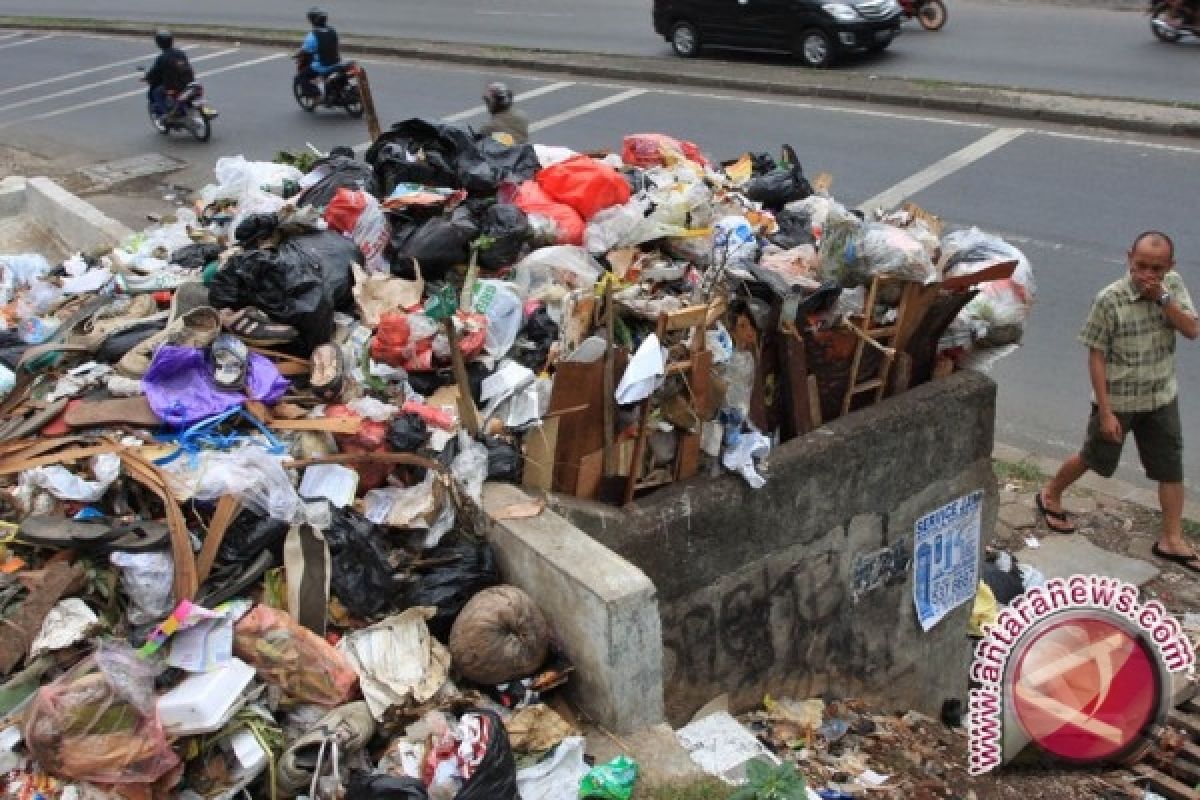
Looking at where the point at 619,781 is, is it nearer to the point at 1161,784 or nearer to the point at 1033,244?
the point at 1161,784

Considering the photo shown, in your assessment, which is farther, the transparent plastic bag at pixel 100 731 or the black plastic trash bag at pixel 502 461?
the black plastic trash bag at pixel 502 461

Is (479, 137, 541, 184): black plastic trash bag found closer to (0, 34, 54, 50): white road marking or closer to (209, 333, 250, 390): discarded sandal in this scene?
(209, 333, 250, 390): discarded sandal

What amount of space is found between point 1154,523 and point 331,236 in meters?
4.79

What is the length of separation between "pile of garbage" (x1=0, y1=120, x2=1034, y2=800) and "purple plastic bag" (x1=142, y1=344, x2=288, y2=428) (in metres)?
0.01

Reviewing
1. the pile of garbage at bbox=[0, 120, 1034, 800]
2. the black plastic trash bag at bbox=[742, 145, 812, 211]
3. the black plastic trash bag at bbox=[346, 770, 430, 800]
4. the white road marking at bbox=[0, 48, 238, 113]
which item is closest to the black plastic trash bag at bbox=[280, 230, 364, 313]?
the pile of garbage at bbox=[0, 120, 1034, 800]

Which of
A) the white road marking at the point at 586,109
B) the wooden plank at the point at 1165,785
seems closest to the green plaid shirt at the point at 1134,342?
the wooden plank at the point at 1165,785

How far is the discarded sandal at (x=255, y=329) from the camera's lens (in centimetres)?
475

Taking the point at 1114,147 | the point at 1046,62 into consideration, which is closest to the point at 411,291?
the point at 1114,147

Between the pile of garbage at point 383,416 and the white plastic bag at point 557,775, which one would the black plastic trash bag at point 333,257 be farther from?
the white plastic bag at point 557,775

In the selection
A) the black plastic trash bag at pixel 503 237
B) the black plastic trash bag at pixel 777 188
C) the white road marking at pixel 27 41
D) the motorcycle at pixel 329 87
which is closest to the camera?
the black plastic trash bag at pixel 503 237

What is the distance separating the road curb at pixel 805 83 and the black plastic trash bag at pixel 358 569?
1057 centimetres

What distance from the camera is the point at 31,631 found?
350 cm

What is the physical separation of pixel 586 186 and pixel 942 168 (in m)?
6.51

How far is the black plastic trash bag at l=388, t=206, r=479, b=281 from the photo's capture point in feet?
17.5
